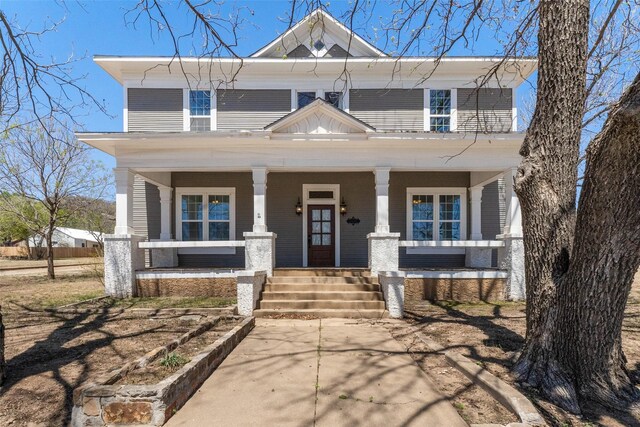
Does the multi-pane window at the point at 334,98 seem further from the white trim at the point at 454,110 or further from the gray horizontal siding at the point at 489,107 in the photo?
the gray horizontal siding at the point at 489,107

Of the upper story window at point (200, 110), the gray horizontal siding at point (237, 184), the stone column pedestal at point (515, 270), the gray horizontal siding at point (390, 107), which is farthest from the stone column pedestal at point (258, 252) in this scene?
the stone column pedestal at point (515, 270)

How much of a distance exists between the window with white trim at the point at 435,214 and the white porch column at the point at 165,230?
7244 mm

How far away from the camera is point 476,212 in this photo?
11.1 m

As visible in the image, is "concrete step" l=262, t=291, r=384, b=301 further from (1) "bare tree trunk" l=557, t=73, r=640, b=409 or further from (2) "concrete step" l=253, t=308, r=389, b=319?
(1) "bare tree trunk" l=557, t=73, r=640, b=409

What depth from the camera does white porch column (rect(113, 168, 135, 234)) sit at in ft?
29.0

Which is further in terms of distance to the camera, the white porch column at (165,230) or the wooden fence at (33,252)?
the wooden fence at (33,252)

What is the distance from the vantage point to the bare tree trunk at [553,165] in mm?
3768

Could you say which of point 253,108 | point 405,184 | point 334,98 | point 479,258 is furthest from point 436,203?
point 253,108

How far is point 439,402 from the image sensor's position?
3.53 m

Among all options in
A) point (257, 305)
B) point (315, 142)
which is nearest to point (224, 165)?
point (315, 142)

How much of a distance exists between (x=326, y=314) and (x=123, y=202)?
5645 millimetres

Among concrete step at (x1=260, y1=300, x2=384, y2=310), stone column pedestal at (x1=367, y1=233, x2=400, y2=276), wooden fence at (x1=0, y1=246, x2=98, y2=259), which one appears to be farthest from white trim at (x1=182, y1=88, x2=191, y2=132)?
wooden fence at (x1=0, y1=246, x2=98, y2=259)

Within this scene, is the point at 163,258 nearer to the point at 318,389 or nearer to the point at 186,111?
the point at 186,111

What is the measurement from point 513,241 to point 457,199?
2933 mm
